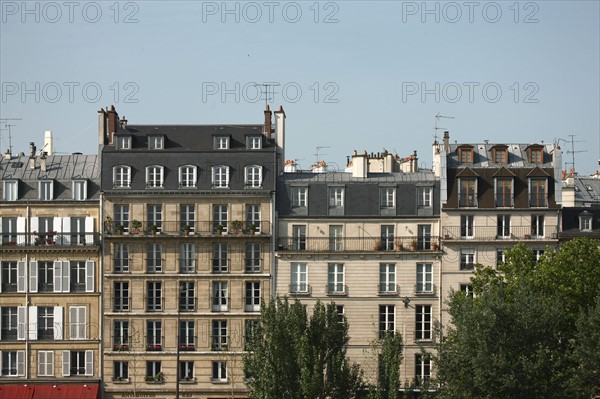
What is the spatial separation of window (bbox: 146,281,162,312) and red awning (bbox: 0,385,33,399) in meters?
8.84

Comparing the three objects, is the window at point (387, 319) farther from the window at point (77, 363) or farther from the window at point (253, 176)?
the window at point (77, 363)

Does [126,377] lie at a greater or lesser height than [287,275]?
lesser

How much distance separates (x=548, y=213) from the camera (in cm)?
8938

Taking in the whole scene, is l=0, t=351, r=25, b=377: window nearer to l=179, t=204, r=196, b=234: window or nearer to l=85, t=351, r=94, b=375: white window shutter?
l=85, t=351, r=94, b=375: white window shutter

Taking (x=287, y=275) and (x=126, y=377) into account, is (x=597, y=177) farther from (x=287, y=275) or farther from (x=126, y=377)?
(x=126, y=377)

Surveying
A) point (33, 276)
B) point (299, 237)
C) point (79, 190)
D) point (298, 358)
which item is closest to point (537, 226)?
point (299, 237)

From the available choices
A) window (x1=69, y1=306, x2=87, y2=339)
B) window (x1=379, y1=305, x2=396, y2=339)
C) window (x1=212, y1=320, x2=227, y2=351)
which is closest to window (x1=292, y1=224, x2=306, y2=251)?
window (x1=379, y1=305, x2=396, y2=339)

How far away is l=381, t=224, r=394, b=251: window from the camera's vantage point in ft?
295

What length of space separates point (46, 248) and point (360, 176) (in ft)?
65.6

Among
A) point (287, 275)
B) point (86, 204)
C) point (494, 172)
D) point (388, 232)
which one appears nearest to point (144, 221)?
point (86, 204)

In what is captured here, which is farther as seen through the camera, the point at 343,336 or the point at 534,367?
the point at 343,336

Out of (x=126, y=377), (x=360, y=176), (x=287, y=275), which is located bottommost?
(x=126, y=377)

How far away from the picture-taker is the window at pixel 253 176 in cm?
9031

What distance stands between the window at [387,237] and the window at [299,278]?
5008 millimetres
